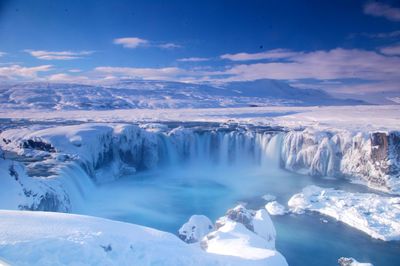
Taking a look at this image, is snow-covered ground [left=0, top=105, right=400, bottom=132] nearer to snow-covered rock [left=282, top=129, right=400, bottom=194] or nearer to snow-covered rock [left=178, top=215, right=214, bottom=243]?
snow-covered rock [left=282, top=129, right=400, bottom=194]

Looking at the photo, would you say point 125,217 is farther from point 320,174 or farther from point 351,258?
point 320,174

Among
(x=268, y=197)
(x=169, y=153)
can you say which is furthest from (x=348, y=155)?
(x=169, y=153)

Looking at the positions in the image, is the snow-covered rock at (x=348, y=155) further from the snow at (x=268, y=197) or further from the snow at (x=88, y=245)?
the snow at (x=88, y=245)

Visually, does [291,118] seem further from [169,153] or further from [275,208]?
[275,208]

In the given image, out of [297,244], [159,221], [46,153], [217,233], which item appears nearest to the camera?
[217,233]

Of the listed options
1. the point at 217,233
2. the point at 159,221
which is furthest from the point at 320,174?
the point at 217,233

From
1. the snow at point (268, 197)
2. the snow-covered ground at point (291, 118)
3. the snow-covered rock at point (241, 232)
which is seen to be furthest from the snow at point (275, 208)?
the snow-covered ground at point (291, 118)

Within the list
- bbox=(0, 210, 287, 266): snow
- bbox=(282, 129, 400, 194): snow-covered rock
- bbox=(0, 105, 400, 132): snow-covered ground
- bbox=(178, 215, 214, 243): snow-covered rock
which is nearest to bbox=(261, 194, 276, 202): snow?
bbox=(282, 129, 400, 194): snow-covered rock
